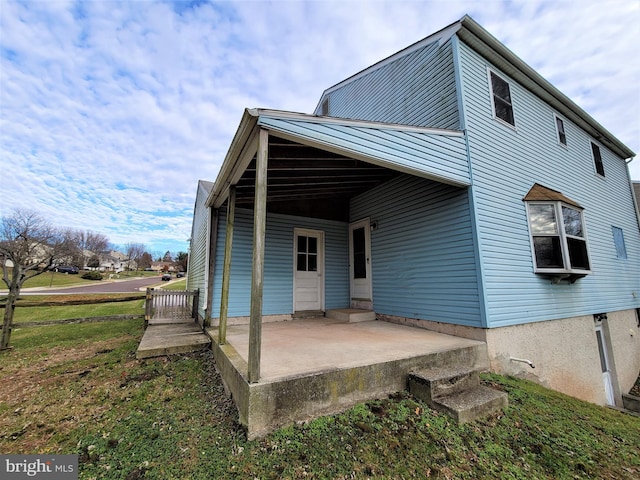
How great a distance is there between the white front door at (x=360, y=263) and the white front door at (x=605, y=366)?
18.8 ft

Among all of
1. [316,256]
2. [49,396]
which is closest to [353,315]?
[316,256]

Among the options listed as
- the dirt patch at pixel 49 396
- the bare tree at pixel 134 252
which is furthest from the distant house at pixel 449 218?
the bare tree at pixel 134 252

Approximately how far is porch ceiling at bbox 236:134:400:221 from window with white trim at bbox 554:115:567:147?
484 cm

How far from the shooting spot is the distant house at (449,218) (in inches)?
151

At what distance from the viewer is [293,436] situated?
211 cm

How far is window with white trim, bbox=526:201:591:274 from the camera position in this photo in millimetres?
4918

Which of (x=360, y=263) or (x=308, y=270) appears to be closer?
(x=308, y=270)

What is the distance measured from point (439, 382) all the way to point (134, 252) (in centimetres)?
7265

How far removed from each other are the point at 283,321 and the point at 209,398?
2797mm

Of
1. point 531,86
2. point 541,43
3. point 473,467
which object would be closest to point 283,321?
point 473,467

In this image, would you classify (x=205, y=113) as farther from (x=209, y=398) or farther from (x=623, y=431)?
(x=623, y=431)

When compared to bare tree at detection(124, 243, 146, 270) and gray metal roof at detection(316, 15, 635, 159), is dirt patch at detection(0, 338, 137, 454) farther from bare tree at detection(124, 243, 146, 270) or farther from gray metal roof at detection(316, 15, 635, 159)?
bare tree at detection(124, 243, 146, 270)

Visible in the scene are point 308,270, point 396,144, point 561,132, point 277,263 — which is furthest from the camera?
point 561,132

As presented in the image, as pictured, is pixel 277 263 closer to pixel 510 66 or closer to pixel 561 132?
pixel 510 66
